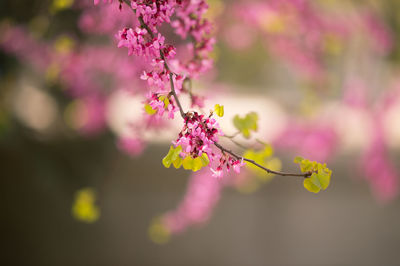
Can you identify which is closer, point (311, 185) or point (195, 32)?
point (311, 185)

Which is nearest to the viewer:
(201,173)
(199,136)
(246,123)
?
(199,136)

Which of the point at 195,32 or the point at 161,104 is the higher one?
the point at 195,32

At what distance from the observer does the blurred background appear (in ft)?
8.67

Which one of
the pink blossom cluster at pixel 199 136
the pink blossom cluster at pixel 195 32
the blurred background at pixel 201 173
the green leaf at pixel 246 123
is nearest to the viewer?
the pink blossom cluster at pixel 199 136

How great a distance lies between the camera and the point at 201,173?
8.21 ft

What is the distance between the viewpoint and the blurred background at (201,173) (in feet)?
8.67

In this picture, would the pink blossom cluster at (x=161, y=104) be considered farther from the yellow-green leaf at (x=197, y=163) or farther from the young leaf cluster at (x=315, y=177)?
the young leaf cluster at (x=315, y=177)

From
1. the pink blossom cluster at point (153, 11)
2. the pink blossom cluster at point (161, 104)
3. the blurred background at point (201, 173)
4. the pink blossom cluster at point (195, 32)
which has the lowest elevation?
the pink blossom cluster at point (161, 104)

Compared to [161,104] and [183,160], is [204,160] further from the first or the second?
[161,104]

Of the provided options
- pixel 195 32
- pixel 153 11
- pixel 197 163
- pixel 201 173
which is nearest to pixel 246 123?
pixel 195 32

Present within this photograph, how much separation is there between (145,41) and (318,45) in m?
2.30

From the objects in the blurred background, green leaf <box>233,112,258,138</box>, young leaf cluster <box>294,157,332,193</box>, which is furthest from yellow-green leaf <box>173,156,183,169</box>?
the blurred background

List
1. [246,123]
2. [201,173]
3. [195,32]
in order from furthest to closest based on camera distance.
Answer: [201,173] → [246,123] → [195,32]

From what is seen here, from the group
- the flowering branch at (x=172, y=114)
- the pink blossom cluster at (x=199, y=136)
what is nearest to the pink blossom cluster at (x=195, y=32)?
the flowering branch at (x=172, y=114)
